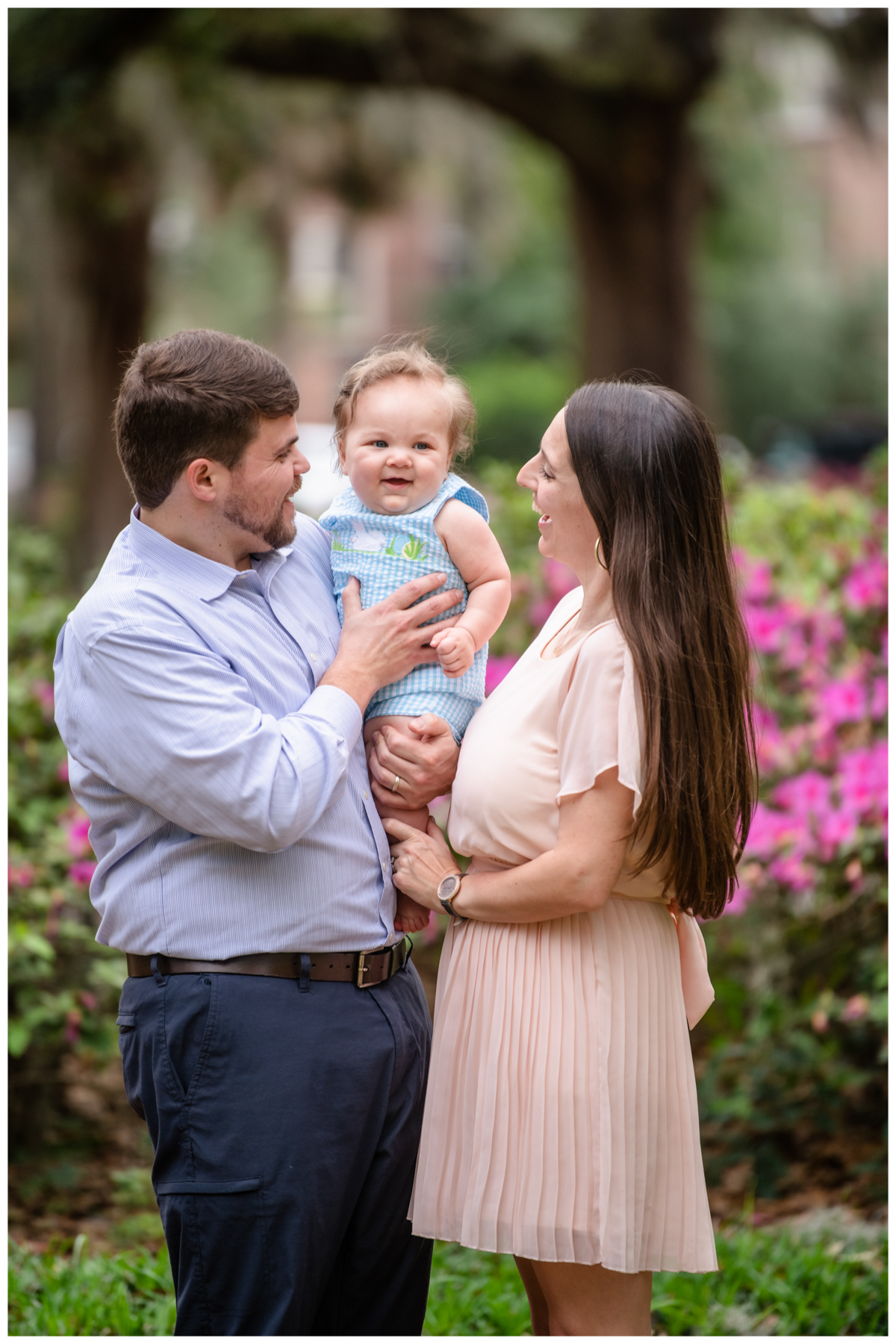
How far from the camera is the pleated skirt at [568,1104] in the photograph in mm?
2227

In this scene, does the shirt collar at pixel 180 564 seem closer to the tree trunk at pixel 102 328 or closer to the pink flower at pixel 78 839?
the pink flower at pixel 78 839

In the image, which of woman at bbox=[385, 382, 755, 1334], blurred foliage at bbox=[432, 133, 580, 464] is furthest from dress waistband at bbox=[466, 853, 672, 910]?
blurred foliage at bbox=[432, 133, 580, 464]

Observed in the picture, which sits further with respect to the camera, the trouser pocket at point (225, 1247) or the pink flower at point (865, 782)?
the pink flower at point (865, 782)

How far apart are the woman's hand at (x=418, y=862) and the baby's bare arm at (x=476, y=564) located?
0.39 m

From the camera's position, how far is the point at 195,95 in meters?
8.71

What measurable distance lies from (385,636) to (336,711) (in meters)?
0.25

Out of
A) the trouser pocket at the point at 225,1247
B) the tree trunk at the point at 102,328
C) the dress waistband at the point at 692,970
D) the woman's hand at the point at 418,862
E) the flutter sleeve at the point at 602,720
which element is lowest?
the trouser pocket at the point at 225,1247

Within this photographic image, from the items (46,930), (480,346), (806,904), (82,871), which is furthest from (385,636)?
(480,346)

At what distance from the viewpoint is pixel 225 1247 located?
86.8 inches

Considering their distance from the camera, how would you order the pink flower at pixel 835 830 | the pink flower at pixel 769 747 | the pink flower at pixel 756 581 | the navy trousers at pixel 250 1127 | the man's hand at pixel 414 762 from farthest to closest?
1. the pink flower at pixel 756 581
2. the pink flower at pixel 769 747
3. the pink flower at pixel 835 830
4. the man's hand at pixel 414 762
5. the navy trousers at pixel 250 1127

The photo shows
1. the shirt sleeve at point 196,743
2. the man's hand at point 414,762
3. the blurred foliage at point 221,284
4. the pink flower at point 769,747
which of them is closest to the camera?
the shirt sleeve at point 196,743

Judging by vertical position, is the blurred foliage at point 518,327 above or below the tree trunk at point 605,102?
above

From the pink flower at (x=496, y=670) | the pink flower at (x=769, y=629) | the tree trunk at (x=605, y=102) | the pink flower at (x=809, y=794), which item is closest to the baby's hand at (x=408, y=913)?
the pink flower at (x=809, y=794)

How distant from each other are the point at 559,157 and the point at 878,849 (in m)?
8.46
